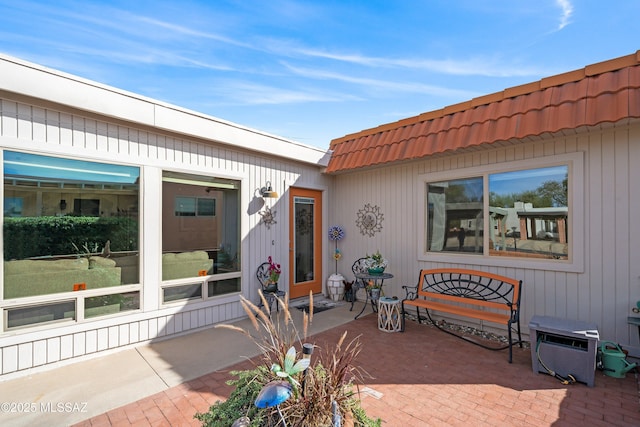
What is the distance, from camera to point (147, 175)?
3727mm

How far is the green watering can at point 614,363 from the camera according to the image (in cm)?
289

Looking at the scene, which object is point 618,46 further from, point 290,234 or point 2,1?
point 2,1

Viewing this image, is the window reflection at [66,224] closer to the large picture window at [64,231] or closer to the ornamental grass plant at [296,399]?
the large picture window at [64,231]

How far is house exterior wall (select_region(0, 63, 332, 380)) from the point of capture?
2.94 metres

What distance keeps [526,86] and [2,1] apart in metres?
5.80

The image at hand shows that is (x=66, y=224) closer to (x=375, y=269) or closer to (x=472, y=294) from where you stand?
(x=375, y=269)

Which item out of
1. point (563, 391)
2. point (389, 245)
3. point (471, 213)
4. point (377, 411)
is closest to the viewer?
point (377, 411)

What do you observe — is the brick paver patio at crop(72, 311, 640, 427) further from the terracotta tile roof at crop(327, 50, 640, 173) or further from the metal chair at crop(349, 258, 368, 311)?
the terracotta tile roof at crop(327, 50, 640, 173)

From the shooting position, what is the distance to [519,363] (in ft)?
10.7

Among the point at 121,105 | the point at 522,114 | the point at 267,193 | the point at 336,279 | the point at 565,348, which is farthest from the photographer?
the point at 336,279

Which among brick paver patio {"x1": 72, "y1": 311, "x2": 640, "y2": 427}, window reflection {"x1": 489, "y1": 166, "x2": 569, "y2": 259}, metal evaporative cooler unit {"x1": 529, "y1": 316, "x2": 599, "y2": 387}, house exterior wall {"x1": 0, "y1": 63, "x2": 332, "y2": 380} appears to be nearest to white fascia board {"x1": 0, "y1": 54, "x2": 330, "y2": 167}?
house exterior wall {"x1": 0, "y1": 63, "x2": 332, "y2": 380}

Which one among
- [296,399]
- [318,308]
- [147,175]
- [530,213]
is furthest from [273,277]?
[530,213]

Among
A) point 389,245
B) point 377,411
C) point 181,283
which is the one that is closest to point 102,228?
point 181,283

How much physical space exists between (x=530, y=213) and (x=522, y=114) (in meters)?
1.29
